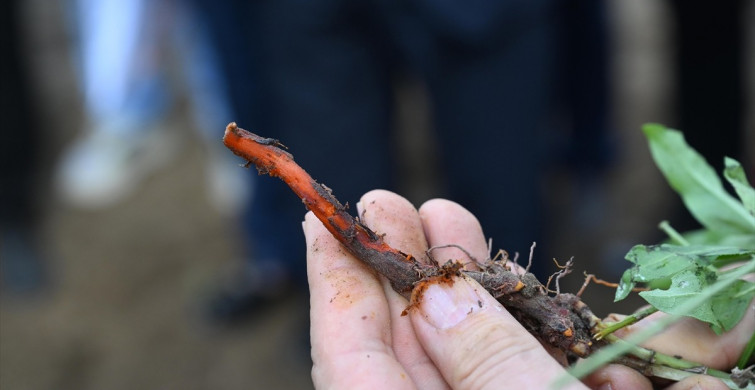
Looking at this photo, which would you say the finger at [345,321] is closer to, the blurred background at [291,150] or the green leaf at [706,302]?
the green leaf at [706,302]

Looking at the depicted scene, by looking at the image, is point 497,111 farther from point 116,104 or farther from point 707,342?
point 116,104

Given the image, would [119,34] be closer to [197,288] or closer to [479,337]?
[197,288]

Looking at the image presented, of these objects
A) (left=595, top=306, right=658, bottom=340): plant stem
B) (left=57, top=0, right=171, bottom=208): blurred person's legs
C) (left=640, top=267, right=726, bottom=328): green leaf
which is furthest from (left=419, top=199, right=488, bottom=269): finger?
(left=57, top=0, right=171, bottom=208): blurred person's legs

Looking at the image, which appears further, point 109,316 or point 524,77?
point 109,316

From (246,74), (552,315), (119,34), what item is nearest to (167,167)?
(119,34)

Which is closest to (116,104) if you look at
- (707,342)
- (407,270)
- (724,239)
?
(407,270)

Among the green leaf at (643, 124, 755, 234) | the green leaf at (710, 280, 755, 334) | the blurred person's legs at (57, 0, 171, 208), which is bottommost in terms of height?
the green leaf at (710, 280, 755, 334)

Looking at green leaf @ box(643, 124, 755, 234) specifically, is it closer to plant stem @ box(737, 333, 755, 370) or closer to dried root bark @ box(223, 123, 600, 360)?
plant stem @ box(737, 333, 755, 370)
